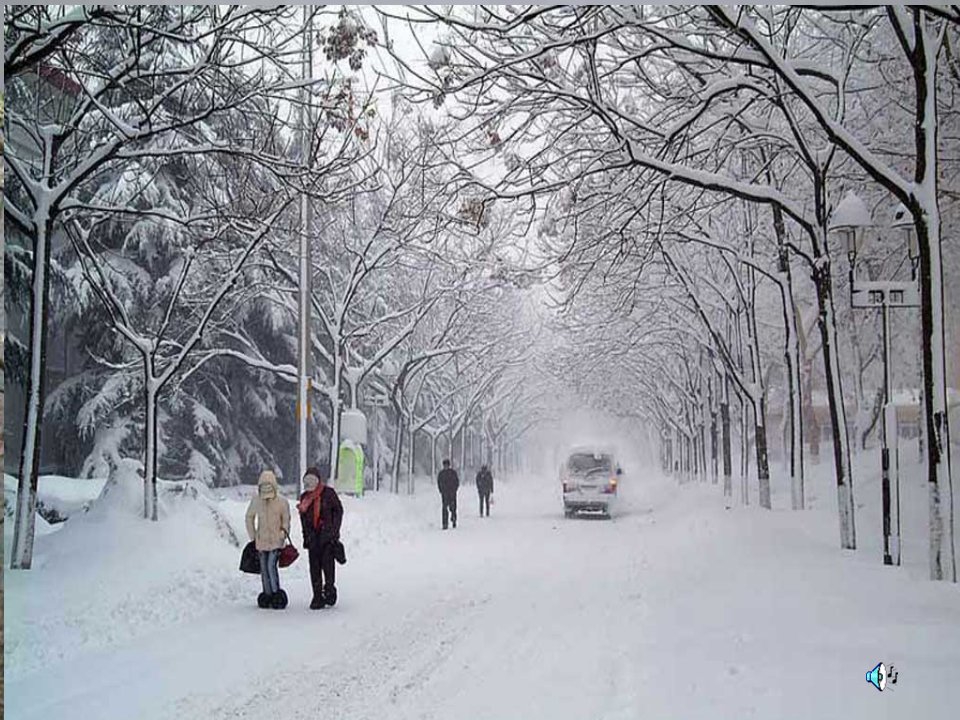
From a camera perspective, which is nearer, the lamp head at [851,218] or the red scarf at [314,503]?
the red scarf at [314,503]

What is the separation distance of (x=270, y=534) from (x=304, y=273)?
5.12 metres

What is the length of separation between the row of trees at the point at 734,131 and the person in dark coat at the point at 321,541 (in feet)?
10.9

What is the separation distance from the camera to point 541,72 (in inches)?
365

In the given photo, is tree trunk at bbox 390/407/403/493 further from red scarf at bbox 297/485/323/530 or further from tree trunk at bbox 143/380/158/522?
red scarf at bbox 297/485/323/530

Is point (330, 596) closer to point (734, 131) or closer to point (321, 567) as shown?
point (321, 567)

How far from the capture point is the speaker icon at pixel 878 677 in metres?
6.00

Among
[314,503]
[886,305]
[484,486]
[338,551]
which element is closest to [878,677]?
[886,305]

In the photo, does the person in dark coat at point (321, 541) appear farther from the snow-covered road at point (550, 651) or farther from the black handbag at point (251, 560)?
the black handbag at point (251, 560)

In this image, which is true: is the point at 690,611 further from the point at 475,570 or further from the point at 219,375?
the point at 219,375

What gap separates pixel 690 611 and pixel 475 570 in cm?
410

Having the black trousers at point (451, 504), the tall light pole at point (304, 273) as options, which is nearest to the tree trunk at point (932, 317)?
the tall light pole at point (304, 273)

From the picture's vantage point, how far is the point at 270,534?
919 centimetres

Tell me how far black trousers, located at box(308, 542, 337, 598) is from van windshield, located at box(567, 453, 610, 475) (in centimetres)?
1504

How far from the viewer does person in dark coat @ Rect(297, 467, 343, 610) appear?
9305 millimetres
